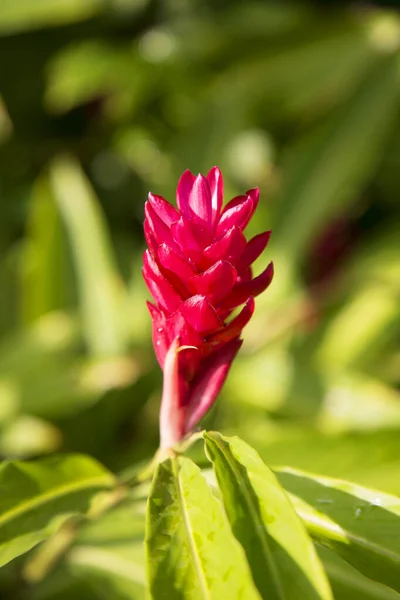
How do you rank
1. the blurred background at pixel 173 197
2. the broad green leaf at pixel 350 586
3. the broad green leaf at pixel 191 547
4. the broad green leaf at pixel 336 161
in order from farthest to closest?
the broad green leaf at pixel 336 161 → the blurred background at pixel 173 197 → the broad green leaf at pixel 350 586 → the broad green leaf at pixel 191 547

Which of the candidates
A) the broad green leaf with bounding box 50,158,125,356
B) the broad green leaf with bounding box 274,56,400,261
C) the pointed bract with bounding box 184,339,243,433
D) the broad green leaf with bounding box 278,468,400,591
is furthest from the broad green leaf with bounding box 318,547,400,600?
the broad green leaf with bounding box 274,56,400,261

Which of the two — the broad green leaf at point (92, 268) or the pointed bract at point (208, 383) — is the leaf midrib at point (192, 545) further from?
the broad green leaf at point (92, 268)

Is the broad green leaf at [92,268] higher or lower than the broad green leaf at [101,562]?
higher

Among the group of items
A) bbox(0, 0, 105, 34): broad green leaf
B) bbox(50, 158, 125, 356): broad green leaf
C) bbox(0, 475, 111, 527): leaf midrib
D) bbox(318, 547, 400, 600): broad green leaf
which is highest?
bbox(0, 0, 105, 34): broad green leaf

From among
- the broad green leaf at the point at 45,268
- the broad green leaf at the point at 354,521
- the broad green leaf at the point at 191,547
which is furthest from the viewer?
the broad green leaf at the point at 45,268

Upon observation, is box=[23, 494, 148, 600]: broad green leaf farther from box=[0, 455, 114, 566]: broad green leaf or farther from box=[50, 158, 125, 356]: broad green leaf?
box=[50, 158, 125, 356]: broad green leaf

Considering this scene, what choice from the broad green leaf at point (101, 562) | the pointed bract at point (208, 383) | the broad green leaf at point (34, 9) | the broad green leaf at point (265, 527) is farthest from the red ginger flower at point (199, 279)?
the broad green leaf at point (34, 9)

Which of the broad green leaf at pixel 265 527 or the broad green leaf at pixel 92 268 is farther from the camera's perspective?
the broad green leaf at pixel 92 268

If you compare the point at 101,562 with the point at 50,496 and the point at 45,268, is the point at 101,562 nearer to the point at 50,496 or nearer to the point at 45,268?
the point at 50,496
